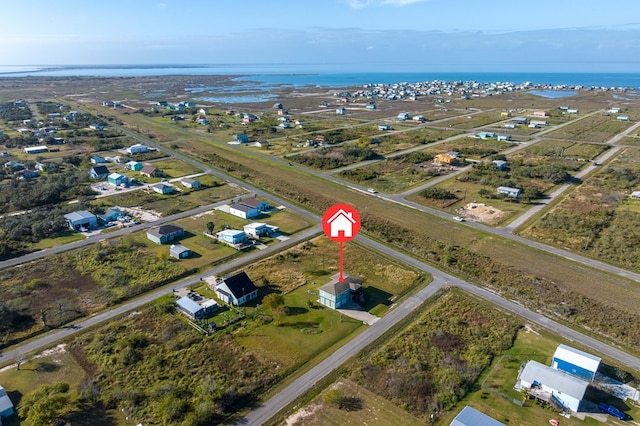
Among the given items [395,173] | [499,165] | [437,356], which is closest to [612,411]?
[437,356]

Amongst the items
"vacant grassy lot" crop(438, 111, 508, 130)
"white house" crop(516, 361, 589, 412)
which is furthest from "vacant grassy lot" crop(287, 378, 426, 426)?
"vacant grassy lot" crop(438, 111, 508, 130)

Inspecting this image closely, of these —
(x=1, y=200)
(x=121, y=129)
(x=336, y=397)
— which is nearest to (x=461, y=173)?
(x=336, y=397)

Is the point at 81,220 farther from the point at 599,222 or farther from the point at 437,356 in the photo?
the point at 599,222

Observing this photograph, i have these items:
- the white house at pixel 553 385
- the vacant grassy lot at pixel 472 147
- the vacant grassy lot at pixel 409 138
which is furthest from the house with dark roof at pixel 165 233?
the vacant grassy lot at pixel 472 147

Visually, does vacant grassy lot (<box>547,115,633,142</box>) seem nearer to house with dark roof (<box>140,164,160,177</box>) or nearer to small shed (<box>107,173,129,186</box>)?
house with dark roof (<box>140,164,160,177</box>)

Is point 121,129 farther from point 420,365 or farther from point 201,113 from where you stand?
point 420,365

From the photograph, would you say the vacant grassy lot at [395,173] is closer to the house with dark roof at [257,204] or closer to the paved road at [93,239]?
the house with dark roof at [257,204]
